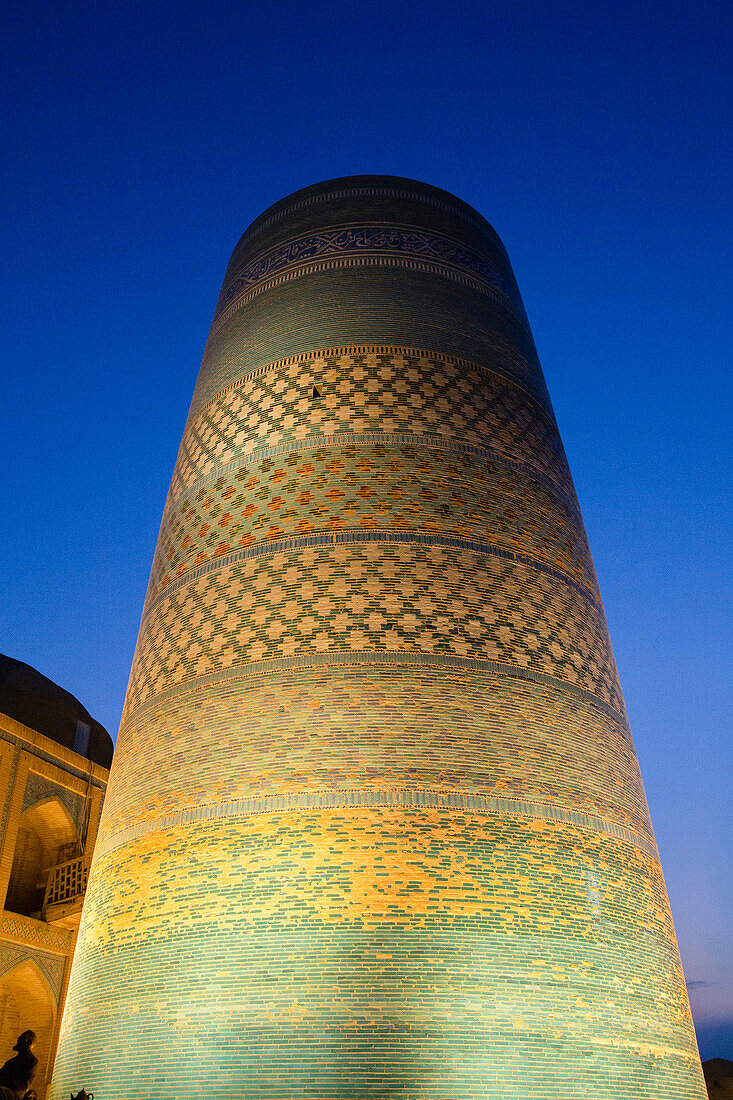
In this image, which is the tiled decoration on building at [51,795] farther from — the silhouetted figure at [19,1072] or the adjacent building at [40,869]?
the silhouetted figure at [19,1072]

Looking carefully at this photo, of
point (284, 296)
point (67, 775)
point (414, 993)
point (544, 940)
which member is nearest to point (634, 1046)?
point (544, 940)

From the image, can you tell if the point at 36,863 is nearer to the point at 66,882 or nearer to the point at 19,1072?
the point at 66,882

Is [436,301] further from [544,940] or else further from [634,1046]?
[634,1046]

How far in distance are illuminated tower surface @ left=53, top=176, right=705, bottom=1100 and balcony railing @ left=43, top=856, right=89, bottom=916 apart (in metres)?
5.48

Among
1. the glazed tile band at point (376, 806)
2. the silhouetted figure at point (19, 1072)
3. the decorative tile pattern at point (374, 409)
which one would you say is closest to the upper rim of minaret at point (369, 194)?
the decorative tile pattern at point (374, 409)

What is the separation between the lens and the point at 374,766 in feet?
26.7

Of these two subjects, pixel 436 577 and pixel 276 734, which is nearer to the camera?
pixel 276 734

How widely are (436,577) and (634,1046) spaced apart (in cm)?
433

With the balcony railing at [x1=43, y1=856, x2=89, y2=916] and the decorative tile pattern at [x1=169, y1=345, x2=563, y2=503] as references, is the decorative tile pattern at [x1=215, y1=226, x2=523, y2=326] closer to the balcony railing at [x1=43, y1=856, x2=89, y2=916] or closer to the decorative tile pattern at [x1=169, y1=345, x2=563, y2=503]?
the decorative tile pattern at [x1=169, y1=345, x2=563, y2=503]

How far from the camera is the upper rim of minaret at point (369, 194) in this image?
12.9m

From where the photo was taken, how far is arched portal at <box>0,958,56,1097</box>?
14.0 metres

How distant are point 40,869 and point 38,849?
1.14 ft

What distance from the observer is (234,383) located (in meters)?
11.7

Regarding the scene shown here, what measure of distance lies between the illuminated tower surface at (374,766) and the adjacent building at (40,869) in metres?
5.27
